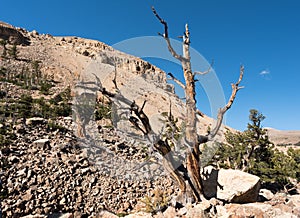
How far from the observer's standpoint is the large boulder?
7258 mm

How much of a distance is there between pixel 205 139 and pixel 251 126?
9936mm

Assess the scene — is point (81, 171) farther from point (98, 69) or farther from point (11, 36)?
point (11, 36)

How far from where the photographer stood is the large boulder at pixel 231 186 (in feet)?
23.8

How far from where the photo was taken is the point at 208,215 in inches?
227

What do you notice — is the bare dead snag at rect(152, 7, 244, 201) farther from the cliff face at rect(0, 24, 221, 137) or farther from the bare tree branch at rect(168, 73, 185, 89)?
the cliff face at rect(0, 24, 221, 137)

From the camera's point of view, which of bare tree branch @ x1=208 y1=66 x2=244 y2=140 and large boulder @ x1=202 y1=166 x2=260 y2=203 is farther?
large boulder @ x1=202 y1=166 x2=260 y2=203

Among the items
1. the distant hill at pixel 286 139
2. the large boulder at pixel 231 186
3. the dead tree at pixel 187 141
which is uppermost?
the distant hill at pixel 286 139

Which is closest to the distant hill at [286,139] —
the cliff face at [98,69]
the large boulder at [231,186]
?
the cliff face at [98,69]

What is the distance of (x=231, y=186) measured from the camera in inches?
300

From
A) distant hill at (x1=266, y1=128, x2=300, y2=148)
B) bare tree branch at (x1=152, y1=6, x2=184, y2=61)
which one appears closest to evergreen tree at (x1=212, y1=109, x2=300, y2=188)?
bare tree branch at (x1=152, y1=6, x2=184, y2=61)

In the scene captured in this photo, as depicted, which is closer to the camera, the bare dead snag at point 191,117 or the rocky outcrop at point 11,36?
the bare dead snag at point 191,117

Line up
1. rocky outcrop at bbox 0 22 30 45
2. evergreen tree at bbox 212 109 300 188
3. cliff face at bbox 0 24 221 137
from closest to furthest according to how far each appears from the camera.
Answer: evergreen tree at bbox 212 109 300 188
cliff face at bbox 0 24 221 137
rocky outcrop at bbox 0 22 30 45

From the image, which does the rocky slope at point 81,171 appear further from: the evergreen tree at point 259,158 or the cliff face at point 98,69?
the evergreen tree at point 259,158

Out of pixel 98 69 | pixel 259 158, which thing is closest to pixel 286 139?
pixel 98 69
